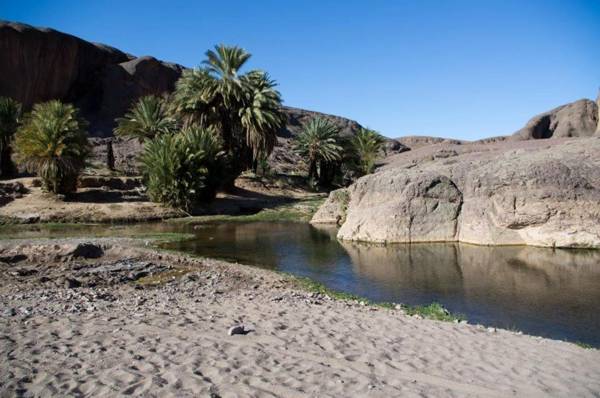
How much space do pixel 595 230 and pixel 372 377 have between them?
15.4 metres

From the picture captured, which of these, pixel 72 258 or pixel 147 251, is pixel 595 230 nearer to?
pixel 147 251

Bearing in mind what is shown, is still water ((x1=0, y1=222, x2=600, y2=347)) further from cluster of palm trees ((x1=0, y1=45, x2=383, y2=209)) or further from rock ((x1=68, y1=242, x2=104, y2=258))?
cluster of palm trees ((x1=0, y1=45, x2=383, y2=209))

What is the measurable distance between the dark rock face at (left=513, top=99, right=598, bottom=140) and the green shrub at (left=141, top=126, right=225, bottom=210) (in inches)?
1658

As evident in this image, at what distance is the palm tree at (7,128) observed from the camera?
33.7 metres

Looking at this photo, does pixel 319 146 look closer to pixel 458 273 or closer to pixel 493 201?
pixel 493 201

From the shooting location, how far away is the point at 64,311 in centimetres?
838

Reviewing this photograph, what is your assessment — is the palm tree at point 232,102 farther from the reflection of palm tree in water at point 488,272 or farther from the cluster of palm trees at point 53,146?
the reflection of palm tree in water at point 488,272

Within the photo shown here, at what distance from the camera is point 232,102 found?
136 ft

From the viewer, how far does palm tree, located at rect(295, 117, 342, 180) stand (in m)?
45.2

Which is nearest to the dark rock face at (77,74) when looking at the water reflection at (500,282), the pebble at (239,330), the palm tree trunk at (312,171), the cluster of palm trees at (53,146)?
the cluster of palm trees at (53,146)

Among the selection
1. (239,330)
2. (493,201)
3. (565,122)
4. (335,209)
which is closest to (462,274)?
(493,201)

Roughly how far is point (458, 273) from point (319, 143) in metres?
32.0

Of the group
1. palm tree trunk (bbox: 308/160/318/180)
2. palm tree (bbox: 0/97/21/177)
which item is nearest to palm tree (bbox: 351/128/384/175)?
palm tree trunk (bbox: 308/160/318/180)

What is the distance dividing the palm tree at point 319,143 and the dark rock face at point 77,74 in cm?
2431
